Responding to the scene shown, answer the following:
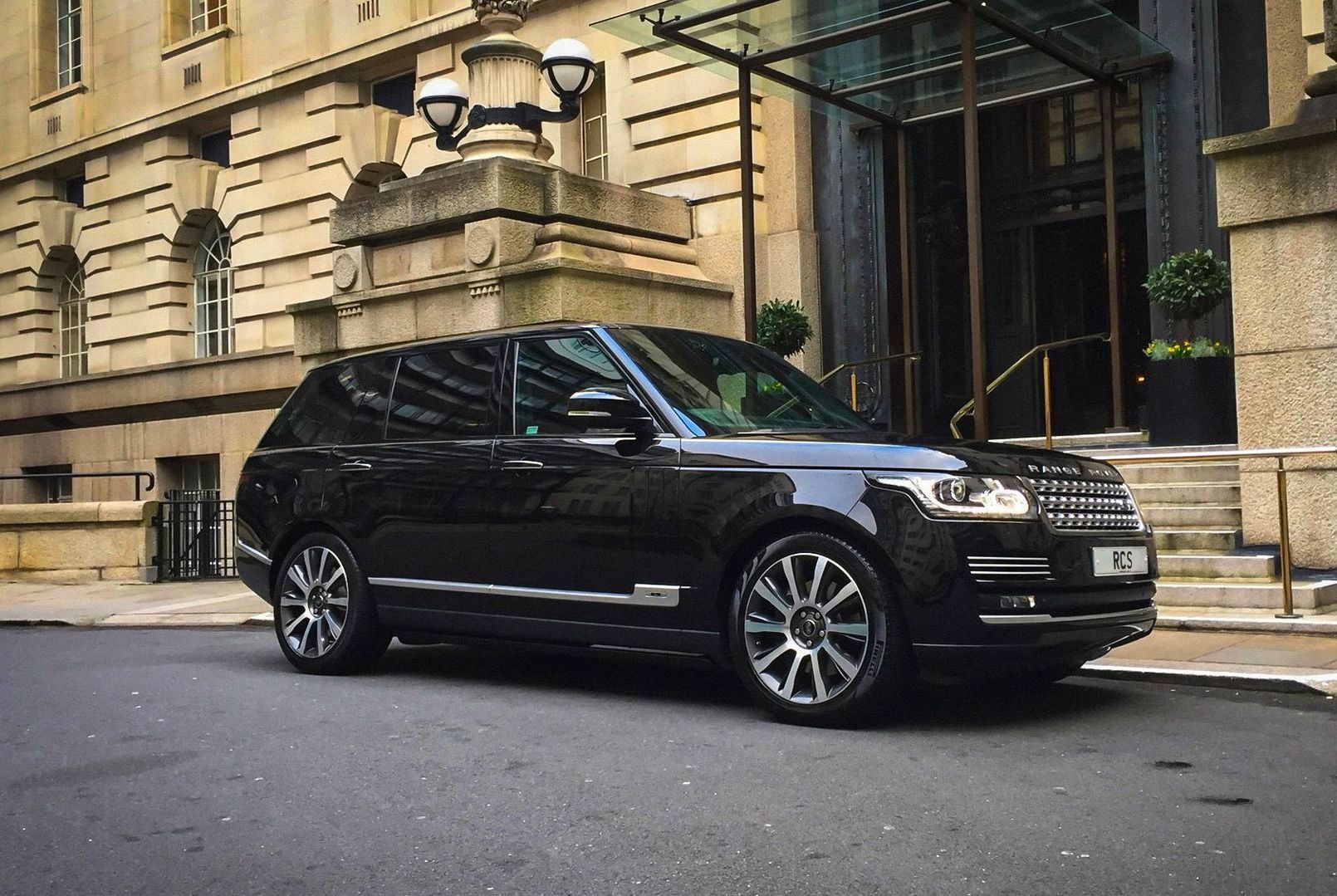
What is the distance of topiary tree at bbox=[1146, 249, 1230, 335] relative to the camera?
12133 millimetres

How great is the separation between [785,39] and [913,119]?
3.35 m

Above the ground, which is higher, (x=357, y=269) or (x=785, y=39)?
(x=785, y=39)

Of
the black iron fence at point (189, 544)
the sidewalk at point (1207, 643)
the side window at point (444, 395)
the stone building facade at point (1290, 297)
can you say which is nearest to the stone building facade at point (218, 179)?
the black iron fence at point (189, 544)

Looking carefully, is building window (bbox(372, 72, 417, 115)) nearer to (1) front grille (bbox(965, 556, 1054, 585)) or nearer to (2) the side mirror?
(2) the side mirror

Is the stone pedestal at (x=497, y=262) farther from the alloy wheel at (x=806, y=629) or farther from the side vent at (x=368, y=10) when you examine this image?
the alloy wheel at (x=806, y=629)

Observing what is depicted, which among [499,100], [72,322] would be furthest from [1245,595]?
[72,322]

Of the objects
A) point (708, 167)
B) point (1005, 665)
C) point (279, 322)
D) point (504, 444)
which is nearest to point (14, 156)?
point (279, 322)

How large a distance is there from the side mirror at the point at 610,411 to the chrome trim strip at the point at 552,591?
2.45 ft

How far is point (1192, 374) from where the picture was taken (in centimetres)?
1147

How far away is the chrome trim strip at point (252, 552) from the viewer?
841cm

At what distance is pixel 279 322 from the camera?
2266cm

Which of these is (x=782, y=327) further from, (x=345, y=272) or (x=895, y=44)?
(x=345, y=272)

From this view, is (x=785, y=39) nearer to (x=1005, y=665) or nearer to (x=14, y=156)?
(x=1005, y=665)

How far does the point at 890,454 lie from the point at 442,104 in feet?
33.1
